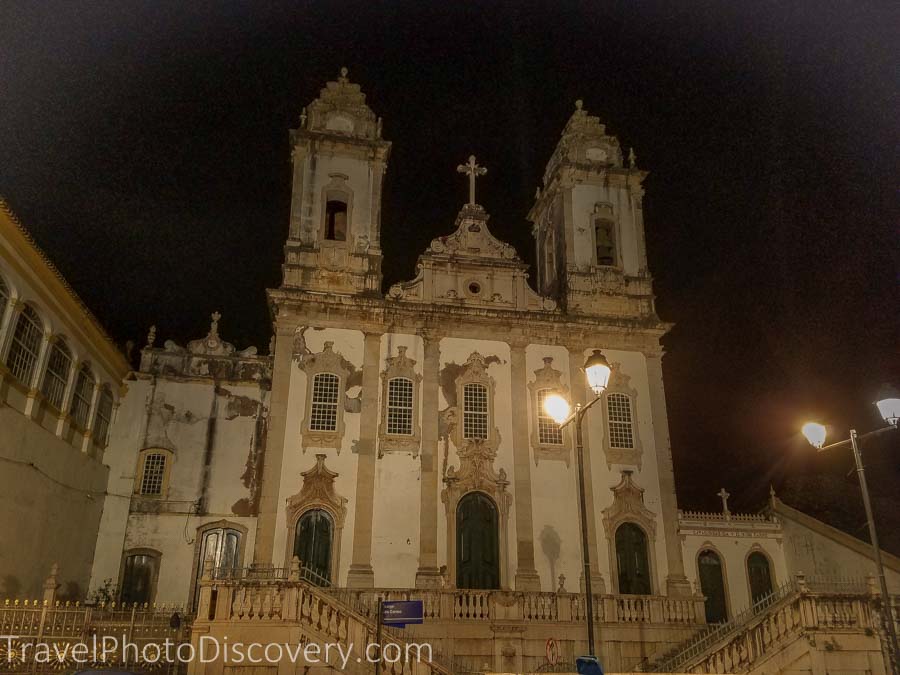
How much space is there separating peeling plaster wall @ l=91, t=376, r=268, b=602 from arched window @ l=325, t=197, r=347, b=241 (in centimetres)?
571

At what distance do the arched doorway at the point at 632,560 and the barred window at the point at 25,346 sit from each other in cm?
1651

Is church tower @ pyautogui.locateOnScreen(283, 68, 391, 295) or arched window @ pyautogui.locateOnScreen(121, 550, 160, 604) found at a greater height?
church tower @ pyautogui.locateOnScreen(283, 68, 391, 295)

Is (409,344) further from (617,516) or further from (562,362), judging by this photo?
(617,516)

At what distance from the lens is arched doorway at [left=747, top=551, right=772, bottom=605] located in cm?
2497

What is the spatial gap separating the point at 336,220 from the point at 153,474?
10.1m

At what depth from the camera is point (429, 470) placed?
2230cm

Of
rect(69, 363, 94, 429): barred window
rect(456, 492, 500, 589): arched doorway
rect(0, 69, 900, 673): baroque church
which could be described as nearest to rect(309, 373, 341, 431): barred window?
rect(0, 69, 900, 673): baroque church

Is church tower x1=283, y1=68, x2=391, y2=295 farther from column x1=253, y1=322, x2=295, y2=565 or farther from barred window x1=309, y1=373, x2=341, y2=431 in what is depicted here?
barred window x1=309, y1=373, x2=341, y2=431

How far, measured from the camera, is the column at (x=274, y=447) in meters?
20.7

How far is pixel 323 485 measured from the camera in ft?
70.8

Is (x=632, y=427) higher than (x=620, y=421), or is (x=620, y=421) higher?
(x=620, y=421)

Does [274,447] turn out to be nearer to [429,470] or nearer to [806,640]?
[429,470]

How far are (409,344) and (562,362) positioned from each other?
4.92 meters

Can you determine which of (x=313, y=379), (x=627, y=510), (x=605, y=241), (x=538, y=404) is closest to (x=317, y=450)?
(x=313, y=379)
